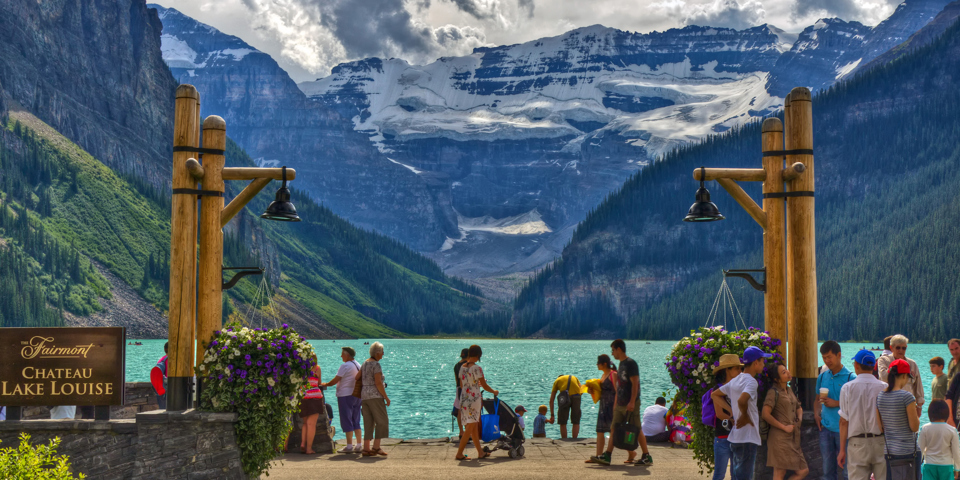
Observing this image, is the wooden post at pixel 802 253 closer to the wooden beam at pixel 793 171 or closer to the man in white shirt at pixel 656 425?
the wooden beam at pixel 793 171

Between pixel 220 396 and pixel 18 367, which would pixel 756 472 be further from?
pixel 18 367

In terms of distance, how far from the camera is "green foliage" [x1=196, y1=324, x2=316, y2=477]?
Answer: 1356cm

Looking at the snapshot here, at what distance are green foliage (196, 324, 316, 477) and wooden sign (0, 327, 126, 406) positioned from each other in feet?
4.92

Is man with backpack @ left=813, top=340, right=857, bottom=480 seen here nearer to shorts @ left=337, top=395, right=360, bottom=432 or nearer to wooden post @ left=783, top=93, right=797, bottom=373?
wooden post @ left=783, top=93, right=797, bottom=373

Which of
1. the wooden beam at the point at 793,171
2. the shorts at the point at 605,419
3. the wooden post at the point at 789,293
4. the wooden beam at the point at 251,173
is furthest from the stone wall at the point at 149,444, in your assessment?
the wooden beam at the point at 793,171

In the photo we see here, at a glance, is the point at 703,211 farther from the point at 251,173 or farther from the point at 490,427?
the point at 251,173

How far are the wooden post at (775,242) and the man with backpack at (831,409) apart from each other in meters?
1.20

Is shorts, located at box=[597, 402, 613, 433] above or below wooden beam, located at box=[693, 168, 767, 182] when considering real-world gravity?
below

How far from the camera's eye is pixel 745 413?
1216cm

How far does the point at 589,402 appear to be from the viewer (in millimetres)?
50719

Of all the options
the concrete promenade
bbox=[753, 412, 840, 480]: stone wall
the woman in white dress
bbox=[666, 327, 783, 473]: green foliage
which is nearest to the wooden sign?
the concrete promenade

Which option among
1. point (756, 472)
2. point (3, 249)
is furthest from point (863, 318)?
point (756, 472)

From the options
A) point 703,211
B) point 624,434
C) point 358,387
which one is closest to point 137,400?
point 358,387

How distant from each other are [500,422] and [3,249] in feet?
609
